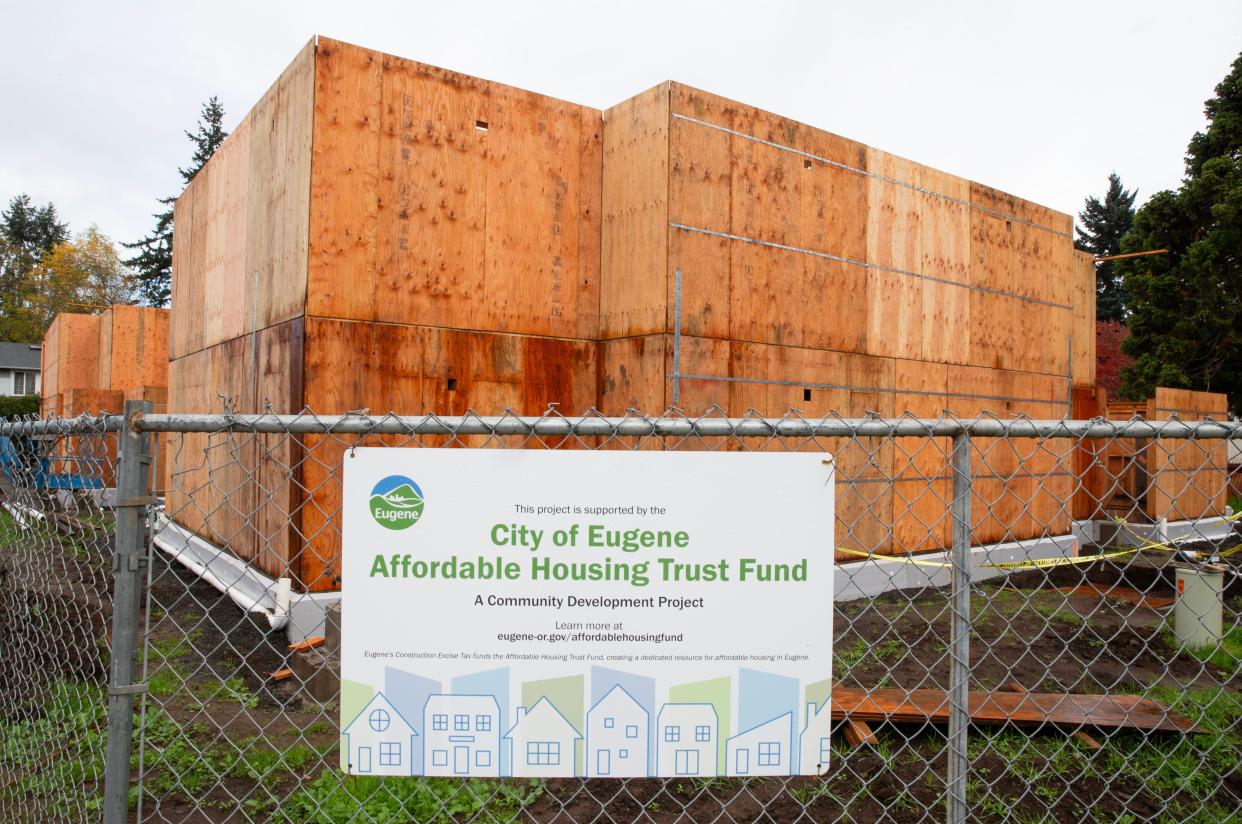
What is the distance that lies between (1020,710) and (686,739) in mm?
3663

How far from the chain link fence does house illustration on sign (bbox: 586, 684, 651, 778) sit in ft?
2.19

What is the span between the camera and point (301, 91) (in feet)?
25.5

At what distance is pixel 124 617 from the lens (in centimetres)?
209

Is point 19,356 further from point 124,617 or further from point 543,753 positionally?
point 543,753

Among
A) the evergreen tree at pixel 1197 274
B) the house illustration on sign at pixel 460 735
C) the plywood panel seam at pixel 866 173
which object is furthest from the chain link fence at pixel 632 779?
the evergreen tree at pixel 1197 274

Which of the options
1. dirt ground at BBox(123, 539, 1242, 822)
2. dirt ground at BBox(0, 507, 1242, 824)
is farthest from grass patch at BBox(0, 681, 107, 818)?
dirt ground at BBox(123, 539, 1242, 822)

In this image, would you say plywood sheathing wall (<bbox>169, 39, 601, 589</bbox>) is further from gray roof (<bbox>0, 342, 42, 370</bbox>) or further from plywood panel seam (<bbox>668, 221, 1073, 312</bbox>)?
gray roof (<bbox>0, 342, 42, 370</bbox>)

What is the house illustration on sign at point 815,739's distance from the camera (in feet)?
7.07

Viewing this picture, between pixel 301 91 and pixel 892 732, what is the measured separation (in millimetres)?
7532

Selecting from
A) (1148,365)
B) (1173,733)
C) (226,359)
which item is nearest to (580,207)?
(226,359)

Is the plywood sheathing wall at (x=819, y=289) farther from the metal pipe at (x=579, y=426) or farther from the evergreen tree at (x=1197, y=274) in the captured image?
the evergreen tree at (x=1197, y=274)

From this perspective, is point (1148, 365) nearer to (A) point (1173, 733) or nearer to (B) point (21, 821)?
(A) point (1173, 733)

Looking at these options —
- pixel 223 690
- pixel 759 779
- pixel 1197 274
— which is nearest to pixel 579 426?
pixel 759 779

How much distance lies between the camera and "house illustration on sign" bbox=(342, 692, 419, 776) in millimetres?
2115
